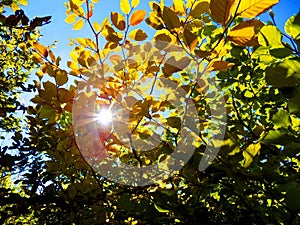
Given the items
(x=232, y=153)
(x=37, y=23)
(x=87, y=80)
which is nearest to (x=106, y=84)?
(x=87, y=80)

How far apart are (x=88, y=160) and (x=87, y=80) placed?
1.92 ft

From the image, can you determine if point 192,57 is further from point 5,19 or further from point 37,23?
point 5,19

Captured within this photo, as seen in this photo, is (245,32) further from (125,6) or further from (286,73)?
(125,6)

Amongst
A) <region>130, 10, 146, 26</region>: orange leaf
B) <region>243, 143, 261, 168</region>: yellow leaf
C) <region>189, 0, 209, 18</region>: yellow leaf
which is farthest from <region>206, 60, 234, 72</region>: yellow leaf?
<region>130, 10, 146, 26</region>: orange leaf

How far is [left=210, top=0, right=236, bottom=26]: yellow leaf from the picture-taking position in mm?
814

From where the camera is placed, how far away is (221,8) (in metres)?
0.82

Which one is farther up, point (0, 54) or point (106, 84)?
A: point (0, 54)

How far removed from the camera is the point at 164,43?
1.18m

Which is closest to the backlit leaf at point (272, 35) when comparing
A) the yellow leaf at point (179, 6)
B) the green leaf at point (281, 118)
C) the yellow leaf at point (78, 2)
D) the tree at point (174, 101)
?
the tree at point (174, 101)

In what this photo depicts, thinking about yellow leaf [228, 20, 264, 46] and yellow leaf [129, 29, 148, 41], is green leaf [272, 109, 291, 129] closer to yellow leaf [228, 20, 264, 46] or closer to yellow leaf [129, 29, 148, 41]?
yellow leaf [228, 20, 264, 46]

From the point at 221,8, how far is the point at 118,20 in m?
0.56

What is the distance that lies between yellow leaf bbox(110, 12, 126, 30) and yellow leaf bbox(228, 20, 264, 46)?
0.53 metres

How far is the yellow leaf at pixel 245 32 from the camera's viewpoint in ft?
3.03

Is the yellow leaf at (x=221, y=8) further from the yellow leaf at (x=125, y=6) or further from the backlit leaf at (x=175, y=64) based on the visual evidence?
the yellow leaf at (x=125, y=6)
